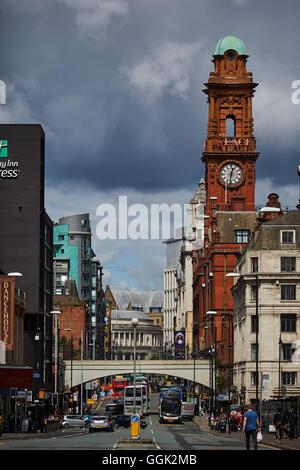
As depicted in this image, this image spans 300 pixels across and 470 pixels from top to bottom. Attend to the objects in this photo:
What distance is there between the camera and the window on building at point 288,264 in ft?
331

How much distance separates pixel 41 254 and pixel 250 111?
162ft

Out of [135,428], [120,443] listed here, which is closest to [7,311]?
[135,428]

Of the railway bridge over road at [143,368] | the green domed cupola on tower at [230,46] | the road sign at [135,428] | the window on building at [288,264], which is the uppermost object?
the green domed cupola on tower at [230,46]

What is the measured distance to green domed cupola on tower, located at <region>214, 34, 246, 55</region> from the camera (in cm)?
15900

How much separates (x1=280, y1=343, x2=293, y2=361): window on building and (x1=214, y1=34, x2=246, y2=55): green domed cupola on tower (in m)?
71.3

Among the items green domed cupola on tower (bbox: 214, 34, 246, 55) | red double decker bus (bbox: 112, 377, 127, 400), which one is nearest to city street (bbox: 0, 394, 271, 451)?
green domed cupola on tower (bbox: 214, 34, 246, 55)

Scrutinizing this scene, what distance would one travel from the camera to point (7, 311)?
89.4 metres

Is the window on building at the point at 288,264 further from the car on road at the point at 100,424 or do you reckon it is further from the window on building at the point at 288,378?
the car on road at the point at 100,424

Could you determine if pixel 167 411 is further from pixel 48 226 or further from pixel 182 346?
pixel 182 346

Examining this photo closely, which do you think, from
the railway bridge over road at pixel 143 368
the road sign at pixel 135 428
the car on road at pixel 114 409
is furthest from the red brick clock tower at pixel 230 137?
the road sign at pixel 135 428

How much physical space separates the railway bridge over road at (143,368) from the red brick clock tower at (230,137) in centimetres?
2326

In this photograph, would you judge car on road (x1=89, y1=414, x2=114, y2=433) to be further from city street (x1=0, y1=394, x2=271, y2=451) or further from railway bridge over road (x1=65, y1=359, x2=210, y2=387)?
railway bridge over road (x1=65, y1=359, x2=210, y2=387)
